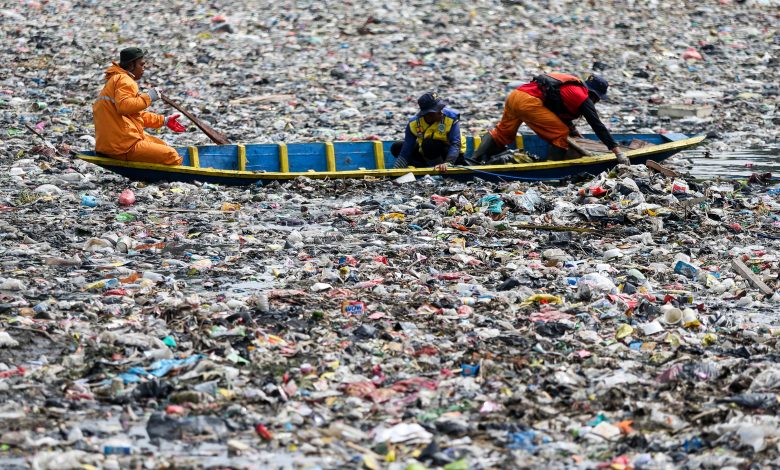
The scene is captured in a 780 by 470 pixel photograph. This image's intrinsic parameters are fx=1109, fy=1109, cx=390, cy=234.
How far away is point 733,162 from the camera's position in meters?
12.9

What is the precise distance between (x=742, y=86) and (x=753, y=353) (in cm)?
1161

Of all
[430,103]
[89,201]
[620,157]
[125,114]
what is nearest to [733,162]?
[620,157]

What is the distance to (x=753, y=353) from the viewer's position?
241 inches

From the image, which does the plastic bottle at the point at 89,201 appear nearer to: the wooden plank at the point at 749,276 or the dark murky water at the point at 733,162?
the wooden plank at the point at 749,276

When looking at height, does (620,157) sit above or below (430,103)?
below

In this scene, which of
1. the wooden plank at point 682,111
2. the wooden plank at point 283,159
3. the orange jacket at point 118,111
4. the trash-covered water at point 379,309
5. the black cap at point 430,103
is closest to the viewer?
the trash-covered water at point 379,309

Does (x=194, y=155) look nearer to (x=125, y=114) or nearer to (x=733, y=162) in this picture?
(x=125, y=114)

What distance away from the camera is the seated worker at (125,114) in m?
10.1

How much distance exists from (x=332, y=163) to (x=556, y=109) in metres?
2.38

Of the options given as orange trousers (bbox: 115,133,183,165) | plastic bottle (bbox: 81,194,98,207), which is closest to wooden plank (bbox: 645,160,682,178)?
orange trousers (bbox: 115,133,183,165)

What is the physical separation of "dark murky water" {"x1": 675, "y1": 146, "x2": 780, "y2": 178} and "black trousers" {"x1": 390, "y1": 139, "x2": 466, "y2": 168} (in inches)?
118

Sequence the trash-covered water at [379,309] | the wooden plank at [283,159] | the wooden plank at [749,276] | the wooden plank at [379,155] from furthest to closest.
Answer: the wooden plank at [379,155]
the wooden plank at [283,159]
the wooden plank at [749,276]
the trash-covered water at [379,309]

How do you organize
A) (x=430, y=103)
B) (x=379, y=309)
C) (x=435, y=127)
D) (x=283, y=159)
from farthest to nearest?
1. (x=283, y=159)
2. (x=435, y=127)
3. (x=430, y=103)
4. (x=379, y=309)

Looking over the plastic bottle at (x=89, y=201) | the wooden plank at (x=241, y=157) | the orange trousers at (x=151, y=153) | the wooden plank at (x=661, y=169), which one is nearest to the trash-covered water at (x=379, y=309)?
the plastic bottle at (x=89, y=201)
